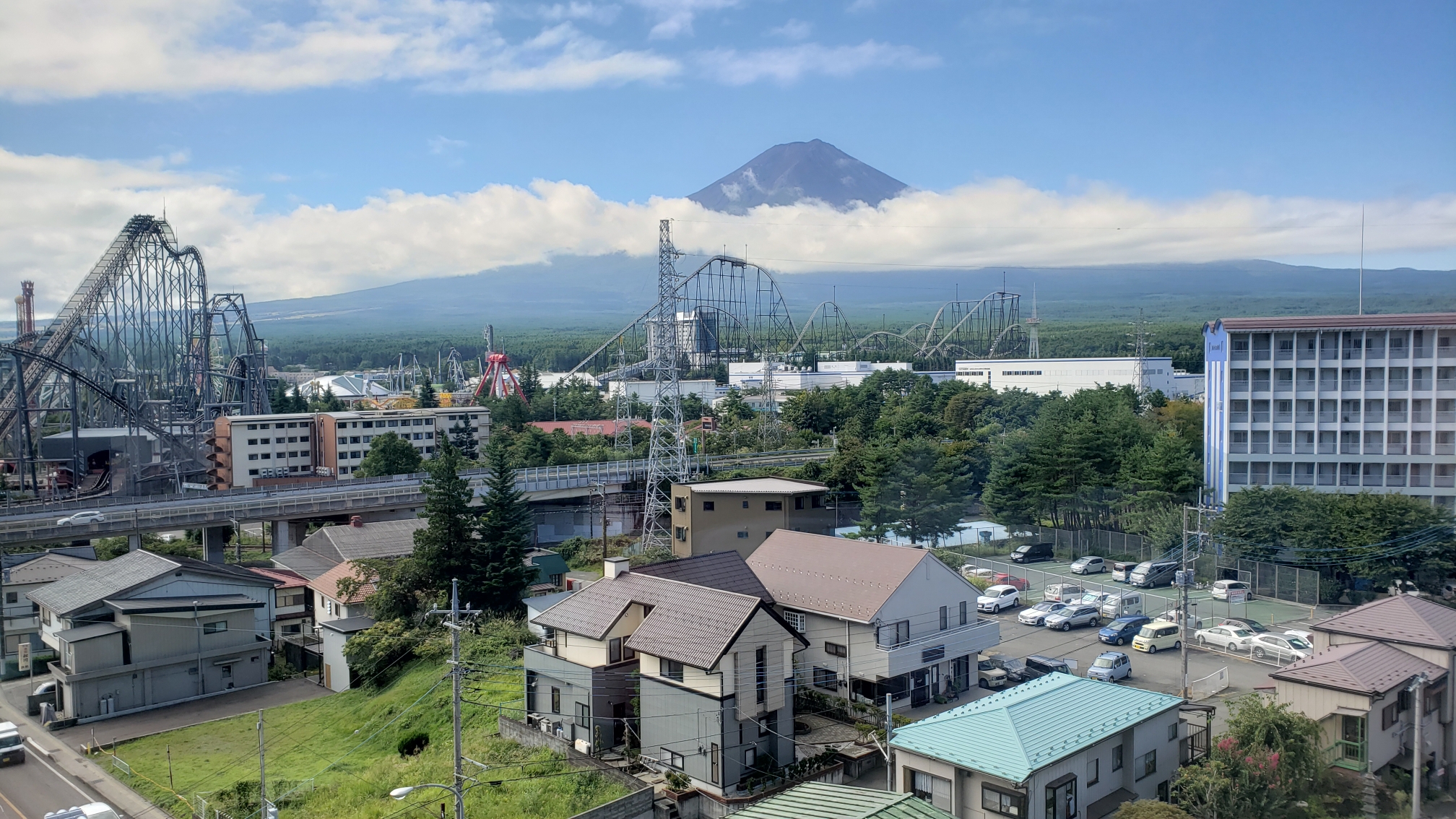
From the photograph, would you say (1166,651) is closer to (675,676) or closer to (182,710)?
(675,676)

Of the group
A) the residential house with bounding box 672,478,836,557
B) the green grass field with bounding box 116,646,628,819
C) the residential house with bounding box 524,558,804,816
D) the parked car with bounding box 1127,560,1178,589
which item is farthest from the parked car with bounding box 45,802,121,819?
the parked car with bounding box 1127,560,1178,589

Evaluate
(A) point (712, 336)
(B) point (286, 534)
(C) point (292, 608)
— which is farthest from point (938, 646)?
(A) point (712, 336)

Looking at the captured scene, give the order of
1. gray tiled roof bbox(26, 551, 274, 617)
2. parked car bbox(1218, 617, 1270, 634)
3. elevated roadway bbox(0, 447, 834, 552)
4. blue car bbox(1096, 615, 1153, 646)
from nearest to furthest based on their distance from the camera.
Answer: parked car bbox(1218, 617, 1270, 634), blue car bbox(1096, 615, 1153, 646), gray tiled roof bbox(26, 551, 274, 617), elevated roadway bbox(0, 447, 834, 552)

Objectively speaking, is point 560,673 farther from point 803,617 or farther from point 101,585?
point 101,585

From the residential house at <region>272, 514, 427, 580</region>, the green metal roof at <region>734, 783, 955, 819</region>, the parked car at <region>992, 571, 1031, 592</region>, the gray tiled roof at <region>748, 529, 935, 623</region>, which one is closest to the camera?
the green metal roof at <region>734, 783, 955, 819</region>

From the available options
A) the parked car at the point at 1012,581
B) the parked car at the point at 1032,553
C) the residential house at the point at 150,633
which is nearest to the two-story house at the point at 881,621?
the parked car at the point at 1012,581

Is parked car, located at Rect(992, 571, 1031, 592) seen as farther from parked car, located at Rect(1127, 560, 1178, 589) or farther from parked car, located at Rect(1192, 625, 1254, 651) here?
parked car, located at Rect(1192, 625, 1254, 651)
